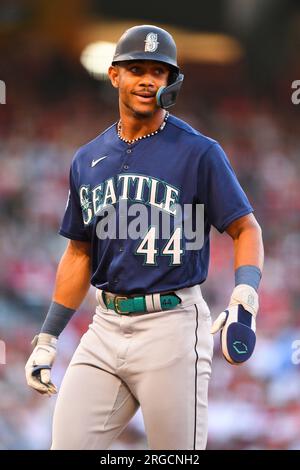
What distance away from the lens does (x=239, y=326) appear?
103 inches

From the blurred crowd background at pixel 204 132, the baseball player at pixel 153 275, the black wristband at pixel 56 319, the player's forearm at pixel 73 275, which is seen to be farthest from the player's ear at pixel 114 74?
the blurred crowd background at pixel 204 132

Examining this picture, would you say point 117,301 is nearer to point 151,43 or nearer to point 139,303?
point 139,303

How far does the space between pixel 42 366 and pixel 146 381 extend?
43 centimetres

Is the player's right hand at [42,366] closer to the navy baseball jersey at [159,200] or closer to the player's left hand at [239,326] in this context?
the navy baseball jersey at [159,200]

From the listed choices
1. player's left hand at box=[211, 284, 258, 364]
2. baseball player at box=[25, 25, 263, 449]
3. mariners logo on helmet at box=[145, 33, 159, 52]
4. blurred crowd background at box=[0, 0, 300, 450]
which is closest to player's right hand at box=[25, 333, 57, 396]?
baseball player at box=[25, 25, 263, 449]

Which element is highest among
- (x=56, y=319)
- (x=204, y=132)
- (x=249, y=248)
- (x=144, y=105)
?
(x=204, y=132)

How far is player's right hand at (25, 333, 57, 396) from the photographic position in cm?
298

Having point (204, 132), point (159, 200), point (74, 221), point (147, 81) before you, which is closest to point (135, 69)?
point (147, 81)

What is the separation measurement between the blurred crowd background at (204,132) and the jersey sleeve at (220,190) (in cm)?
383

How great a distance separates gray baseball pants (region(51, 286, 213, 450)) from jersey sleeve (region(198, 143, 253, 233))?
255 millimetres

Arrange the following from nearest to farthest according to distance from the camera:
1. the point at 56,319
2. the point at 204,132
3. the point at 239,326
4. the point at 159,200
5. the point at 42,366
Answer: the point at 239,326 → the point at 159,200 → the point at 42,366 → the point at 56,319 → the point at 204,132

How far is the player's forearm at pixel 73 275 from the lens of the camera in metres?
3.13

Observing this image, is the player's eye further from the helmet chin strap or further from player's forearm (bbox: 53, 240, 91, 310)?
player's forearm (bbox: 53, 240, 91, 310)
